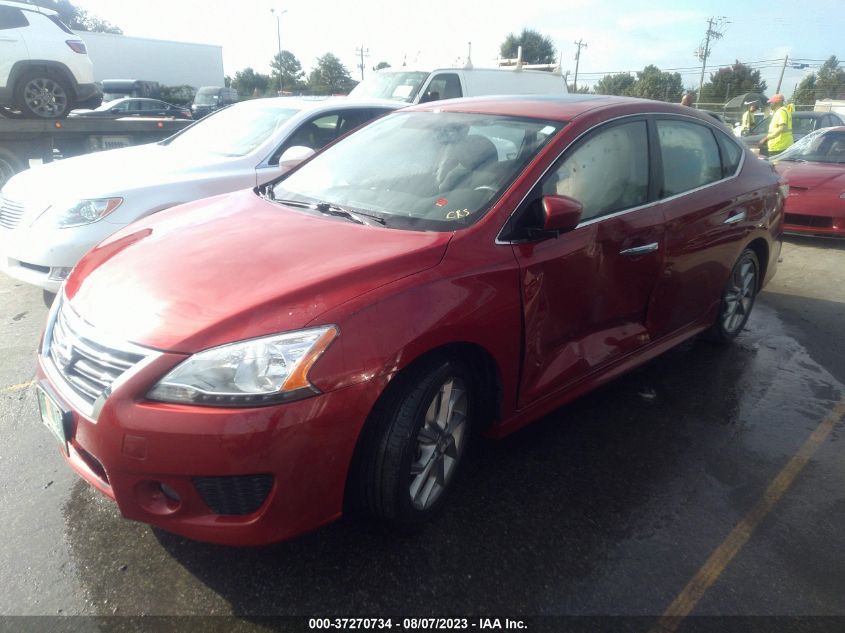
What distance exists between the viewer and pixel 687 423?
11.8 feet

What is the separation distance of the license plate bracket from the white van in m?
8.87

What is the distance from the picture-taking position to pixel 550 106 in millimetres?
3383

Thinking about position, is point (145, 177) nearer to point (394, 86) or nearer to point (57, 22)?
point (57, 22)

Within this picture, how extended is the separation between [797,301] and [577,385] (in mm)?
3896

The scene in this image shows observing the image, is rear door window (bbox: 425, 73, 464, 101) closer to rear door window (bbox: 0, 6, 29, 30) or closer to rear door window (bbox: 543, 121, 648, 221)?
rear door window (bbox: 0, 6, 29, 30)

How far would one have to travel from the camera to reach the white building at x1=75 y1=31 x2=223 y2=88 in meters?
37.8

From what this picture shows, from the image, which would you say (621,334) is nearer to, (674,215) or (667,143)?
(674,215)

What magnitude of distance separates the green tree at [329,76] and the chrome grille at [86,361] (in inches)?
2389

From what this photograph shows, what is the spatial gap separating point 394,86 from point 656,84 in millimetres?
39792

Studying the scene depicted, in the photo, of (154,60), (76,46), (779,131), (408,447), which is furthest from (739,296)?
(154,60)

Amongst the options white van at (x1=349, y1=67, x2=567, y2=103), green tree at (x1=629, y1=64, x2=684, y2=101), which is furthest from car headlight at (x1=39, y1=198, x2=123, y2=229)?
green tree at (x1=629, y1=64, x2=684, y2=101)

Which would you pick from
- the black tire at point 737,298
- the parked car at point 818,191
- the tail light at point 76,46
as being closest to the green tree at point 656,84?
the parked car at point 818,191

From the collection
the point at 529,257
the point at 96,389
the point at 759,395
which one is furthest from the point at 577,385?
the point at 96,389

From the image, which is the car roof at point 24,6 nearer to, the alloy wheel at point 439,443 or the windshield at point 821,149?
the alloy wheel at point 439,443
